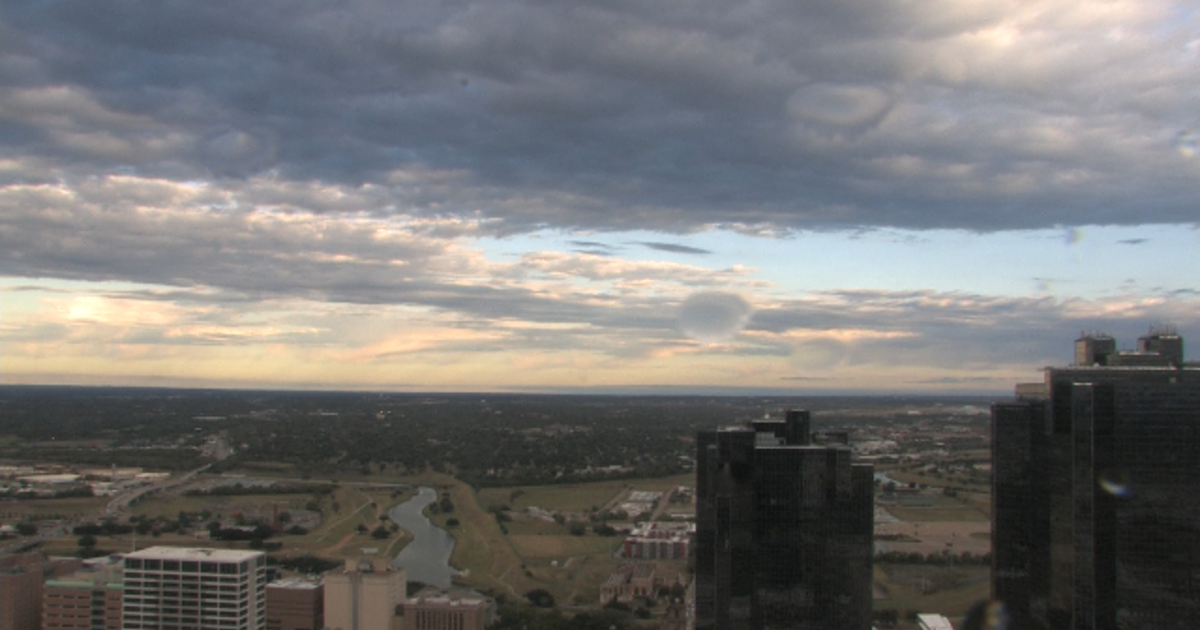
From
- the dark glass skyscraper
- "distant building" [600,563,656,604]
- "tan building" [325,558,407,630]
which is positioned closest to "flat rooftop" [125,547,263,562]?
"tan building" [325,558,407,630]

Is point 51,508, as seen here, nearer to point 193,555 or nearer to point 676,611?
point 193,555

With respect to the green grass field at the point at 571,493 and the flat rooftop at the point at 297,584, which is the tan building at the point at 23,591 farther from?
the green grass field at the point at 571,493

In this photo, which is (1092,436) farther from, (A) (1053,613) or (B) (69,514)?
(B) (69,514)

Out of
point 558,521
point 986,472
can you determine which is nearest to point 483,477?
point 558,521

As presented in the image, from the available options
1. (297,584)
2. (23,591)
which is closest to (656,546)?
(297,584)

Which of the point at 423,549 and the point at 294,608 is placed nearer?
the point at 294,608

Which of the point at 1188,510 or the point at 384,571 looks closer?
the point at 1188,510
